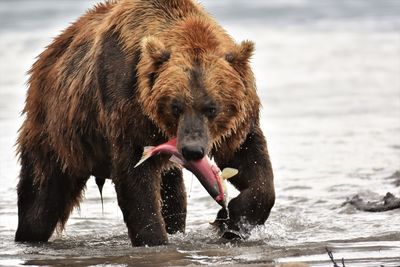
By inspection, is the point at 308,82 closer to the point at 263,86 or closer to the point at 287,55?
the point at 263,86

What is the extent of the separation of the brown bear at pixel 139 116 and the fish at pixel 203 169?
0.11m

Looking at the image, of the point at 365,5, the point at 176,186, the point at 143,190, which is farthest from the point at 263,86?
the point at 365,5

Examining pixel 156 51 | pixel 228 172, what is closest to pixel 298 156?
pixel 228 172

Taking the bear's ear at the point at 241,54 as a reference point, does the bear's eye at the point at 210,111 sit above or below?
below

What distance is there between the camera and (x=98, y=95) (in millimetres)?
7605

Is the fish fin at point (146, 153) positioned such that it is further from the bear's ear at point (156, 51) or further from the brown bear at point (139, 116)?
the bear's ear at point (156, 51)

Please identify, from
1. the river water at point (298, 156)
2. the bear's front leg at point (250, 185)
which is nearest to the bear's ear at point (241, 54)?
the bear's front leg at point (250, 185)

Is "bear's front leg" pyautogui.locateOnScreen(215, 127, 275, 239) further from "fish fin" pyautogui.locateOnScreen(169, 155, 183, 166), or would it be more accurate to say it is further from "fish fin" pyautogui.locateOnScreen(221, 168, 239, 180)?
"fish fin" pyautogui.locateOnScreen(169, 155, 183, 166)

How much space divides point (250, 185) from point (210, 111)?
2.60 ft

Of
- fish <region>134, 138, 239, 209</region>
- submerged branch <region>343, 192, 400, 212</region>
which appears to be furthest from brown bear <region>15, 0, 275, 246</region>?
submerged branch <region>343, 192, 400, 212</region>

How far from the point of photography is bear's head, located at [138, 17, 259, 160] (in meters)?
6.90

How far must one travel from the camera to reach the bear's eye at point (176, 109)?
6923 mm

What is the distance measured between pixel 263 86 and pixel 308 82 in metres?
0.64

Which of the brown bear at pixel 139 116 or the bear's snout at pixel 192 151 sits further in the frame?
the brown bear at pixel 139 116
